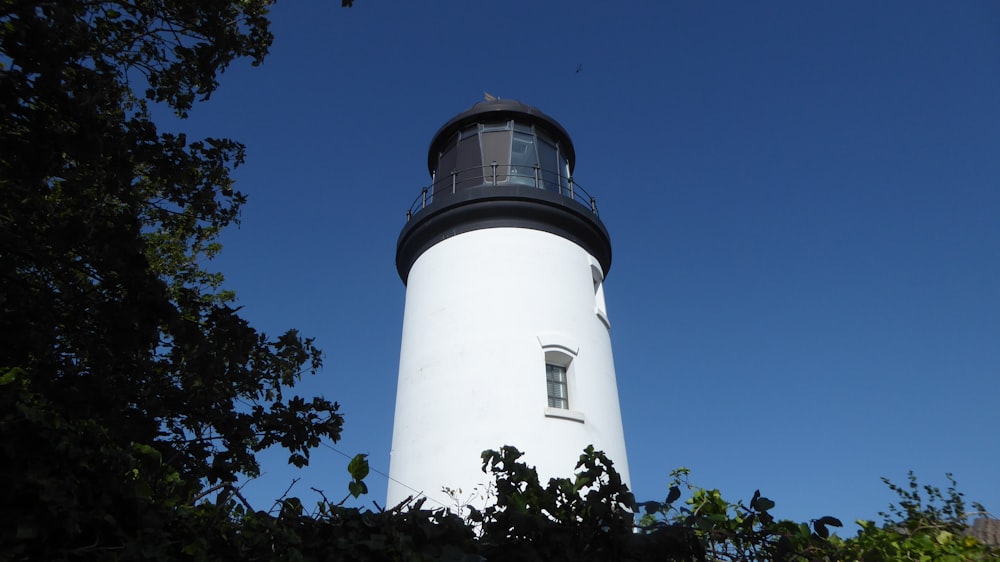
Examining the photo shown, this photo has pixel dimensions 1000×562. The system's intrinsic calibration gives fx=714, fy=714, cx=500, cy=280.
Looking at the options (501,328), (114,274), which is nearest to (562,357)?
(501,328)

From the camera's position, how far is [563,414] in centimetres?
966

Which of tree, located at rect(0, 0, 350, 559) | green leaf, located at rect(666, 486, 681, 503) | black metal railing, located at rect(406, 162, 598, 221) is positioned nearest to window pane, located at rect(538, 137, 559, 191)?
black metal railing, located at rect(406, 162, 598, 221)

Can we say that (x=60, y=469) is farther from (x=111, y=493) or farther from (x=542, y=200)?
(x=542, y=200)

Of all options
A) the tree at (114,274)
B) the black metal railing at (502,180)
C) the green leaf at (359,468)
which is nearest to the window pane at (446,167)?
the black metal railing at (502,180)

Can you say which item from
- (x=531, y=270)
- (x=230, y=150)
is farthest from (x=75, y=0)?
(x=531, y=270)

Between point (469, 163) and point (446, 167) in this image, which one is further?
point (446, 167)

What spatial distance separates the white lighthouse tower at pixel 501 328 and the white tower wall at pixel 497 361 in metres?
0.02

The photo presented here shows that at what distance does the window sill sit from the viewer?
9.62 m

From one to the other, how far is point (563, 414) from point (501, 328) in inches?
62.5

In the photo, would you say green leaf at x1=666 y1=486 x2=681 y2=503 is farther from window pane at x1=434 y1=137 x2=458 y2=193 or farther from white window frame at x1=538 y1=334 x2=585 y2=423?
window pane at x1=434 y1=137 x2=458 y2=193

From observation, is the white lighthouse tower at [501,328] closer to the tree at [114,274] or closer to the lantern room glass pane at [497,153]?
the lantern room glass pane at [497,153]

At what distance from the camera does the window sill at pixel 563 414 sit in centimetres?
962

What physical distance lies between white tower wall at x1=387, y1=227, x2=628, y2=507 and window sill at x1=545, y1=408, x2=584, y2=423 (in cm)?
2

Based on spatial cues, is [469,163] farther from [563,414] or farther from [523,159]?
[563,414]
